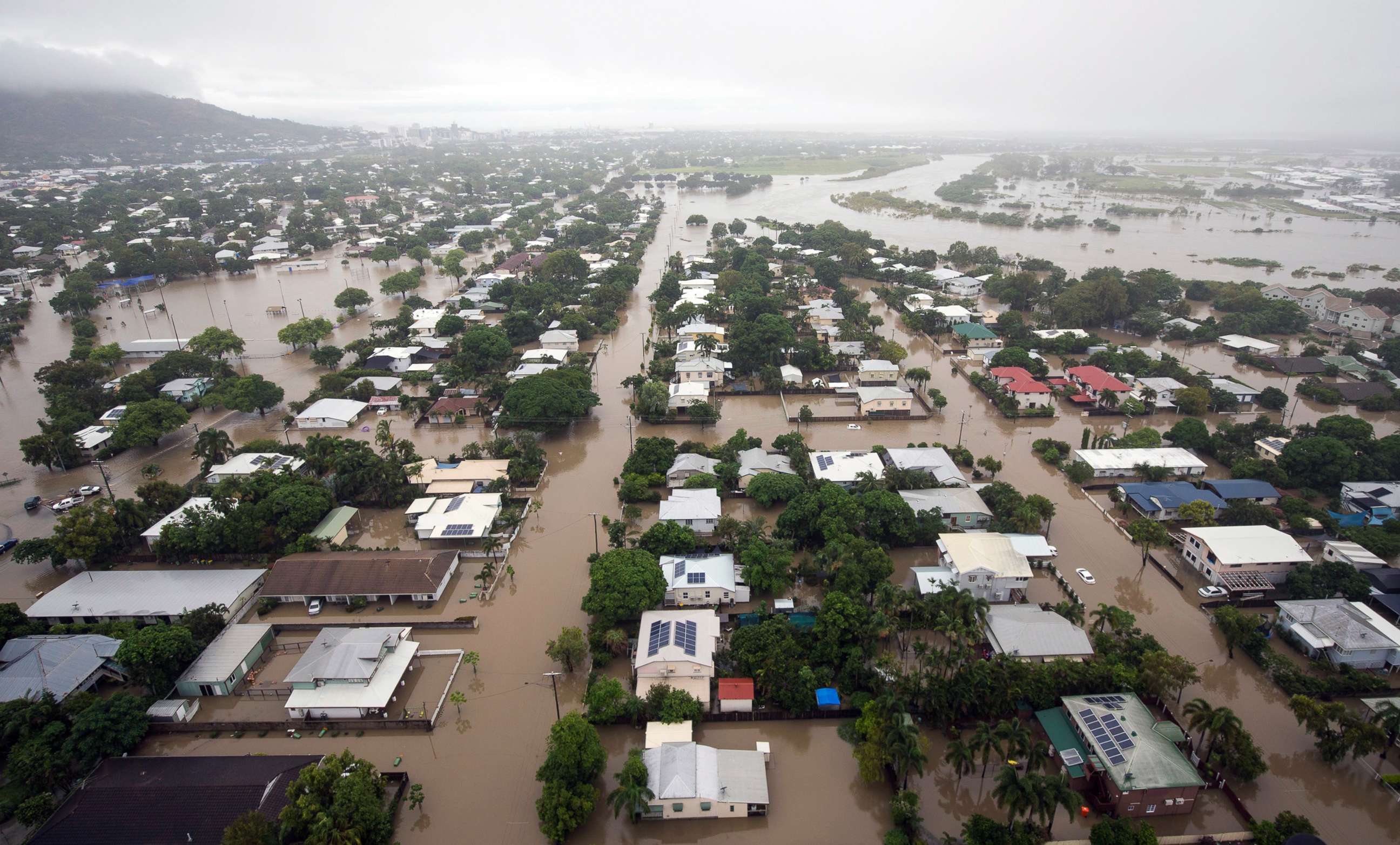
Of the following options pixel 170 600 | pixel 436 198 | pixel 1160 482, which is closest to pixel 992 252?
pixel 1160 482

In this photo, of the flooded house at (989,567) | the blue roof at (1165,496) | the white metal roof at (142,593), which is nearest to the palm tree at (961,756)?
the flooded house at (989,567)

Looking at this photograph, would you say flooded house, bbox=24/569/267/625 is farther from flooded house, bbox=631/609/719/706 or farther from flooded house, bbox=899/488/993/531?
flooded house, bbox=899/488/993/531

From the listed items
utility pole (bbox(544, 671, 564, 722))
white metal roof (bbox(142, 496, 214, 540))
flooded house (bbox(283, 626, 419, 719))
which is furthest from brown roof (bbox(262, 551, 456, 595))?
utility pole (bbox(544, 671, 564, 722))

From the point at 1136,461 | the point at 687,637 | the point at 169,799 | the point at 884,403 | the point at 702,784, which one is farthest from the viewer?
the point at 884,403

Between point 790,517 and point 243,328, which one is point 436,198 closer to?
point 243,328

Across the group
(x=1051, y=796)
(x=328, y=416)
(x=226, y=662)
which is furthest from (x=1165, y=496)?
(x=328, y=416)

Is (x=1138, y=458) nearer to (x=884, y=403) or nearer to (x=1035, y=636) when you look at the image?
(x=884, y=403)
